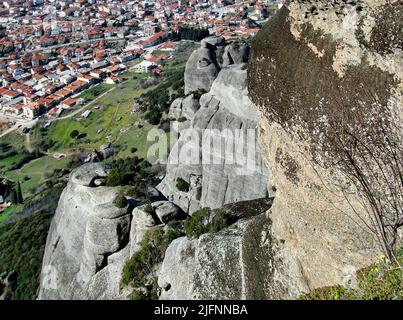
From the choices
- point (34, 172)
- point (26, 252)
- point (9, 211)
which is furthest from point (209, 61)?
point (34, 172)

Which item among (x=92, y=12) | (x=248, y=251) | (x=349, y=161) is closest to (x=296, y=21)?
(x=349, y=161)

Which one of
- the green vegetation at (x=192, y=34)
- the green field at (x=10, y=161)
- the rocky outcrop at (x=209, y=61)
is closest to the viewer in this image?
the rocky outcrop at (x=209, y=61)

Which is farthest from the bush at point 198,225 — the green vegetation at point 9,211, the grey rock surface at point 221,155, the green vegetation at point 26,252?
the green vegetation at point 9,211

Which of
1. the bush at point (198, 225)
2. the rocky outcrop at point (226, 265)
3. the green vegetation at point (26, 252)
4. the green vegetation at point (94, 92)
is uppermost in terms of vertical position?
the rocky outcrop at point (226, 265)

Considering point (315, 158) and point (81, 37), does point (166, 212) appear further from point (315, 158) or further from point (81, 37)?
point (81, 37)

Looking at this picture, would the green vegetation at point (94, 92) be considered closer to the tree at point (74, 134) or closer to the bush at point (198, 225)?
the tree at point (74, 134)

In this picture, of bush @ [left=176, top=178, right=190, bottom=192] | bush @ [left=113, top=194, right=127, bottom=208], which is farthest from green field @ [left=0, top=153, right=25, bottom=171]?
bush @ [left=113, top=194, right=127, bottom=208]

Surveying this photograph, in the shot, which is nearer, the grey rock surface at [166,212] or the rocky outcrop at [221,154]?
the grey rock surface at [166,212]
